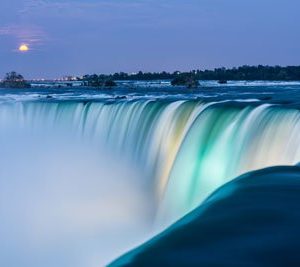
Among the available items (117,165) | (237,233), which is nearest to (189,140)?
(117,165)

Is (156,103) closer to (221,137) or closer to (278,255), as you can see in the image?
(221,137)

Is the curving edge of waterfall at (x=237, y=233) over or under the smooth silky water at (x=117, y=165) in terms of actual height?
over

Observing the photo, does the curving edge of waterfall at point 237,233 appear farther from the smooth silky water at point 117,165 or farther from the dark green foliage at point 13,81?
the dark green foliage at point 13,81

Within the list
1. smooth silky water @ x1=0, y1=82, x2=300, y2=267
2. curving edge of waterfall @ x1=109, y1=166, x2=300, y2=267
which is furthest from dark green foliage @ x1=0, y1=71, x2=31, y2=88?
curving edge of waterfall @ x1=109, y1=166, x2=300, y2=267

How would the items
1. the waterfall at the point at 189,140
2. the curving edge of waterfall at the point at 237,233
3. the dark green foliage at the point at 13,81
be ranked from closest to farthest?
the curving edge of waterfall at the point at 237,233 < the waterfall at the point at 189,140 < the dark green foliage at the point at 13,81

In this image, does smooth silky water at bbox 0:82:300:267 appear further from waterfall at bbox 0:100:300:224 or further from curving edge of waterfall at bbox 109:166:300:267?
curving edge of waterfall at bbox 109:166:300:267

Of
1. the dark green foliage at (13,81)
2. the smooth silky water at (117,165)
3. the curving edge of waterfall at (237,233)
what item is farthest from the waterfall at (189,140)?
the dark green foliage at (13,81)
